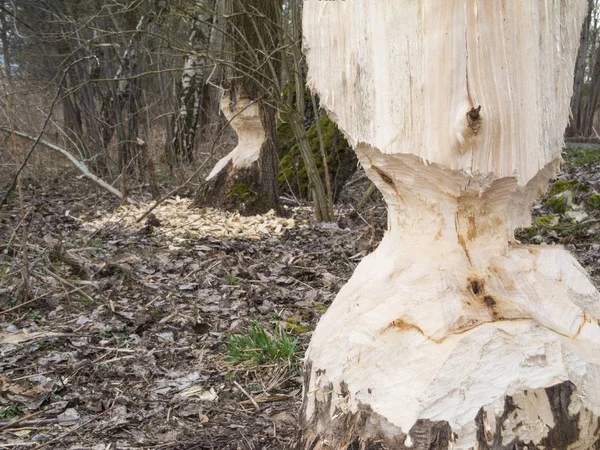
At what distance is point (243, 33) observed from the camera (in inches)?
233

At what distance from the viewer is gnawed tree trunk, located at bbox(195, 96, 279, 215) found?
615cm

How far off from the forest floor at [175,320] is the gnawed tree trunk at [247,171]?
0.24m

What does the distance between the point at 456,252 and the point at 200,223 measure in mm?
4284

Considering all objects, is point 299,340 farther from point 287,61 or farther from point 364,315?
point 287,61

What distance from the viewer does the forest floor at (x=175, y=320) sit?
7.32ft

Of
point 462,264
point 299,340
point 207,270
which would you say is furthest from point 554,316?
point 207,270

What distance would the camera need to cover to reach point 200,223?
5.70 meters

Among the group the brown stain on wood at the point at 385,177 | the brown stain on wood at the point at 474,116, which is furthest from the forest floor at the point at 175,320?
the brown stain on wood at the point at 474,116

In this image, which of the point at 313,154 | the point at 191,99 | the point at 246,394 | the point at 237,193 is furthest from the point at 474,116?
the point at 191,99

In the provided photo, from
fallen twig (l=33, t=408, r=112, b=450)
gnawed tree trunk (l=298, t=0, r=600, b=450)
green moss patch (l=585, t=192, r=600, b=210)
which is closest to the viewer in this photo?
gnawed tree trunk (l=298, t=0, r=600, b=450)

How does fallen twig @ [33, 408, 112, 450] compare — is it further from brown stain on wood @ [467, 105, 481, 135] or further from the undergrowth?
brown stain on wood @ [467, 105, 481, 135]

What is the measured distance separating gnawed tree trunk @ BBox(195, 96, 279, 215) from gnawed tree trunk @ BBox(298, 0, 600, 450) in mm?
4449

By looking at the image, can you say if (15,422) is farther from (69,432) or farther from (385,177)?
(385,177)

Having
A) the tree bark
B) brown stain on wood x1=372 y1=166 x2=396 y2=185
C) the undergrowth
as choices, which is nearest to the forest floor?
the undergrowth
